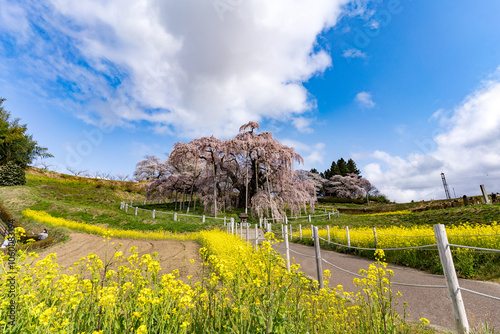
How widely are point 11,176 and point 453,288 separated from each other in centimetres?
3459

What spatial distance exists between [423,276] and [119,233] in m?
14.1

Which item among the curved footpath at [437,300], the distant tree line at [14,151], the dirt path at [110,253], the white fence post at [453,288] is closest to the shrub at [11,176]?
the distant tree line at [14,151]

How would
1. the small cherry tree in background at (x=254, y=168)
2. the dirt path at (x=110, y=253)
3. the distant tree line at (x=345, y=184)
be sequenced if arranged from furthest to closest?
the distant tree line at (x=345, y=184), the small cherry tree in background at (x=254, y=168), the dirt path at (x=110, y=253)

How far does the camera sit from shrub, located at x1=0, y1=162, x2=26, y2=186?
2338cm

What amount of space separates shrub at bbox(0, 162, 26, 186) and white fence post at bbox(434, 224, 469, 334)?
34.0 metres

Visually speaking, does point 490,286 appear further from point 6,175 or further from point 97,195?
point 6,175

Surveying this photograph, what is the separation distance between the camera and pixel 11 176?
78.2ft

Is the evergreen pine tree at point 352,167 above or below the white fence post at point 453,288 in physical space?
above

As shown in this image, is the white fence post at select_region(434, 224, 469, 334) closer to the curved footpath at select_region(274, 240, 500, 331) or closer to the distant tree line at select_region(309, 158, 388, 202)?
the curved footpath at select_region(274, 240, 500, 331)

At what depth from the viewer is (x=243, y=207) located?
2583 cm

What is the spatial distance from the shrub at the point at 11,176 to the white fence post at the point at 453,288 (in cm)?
3400

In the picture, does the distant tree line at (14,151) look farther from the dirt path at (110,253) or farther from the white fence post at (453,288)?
the white fence post at (453,288)

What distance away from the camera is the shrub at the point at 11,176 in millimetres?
23375

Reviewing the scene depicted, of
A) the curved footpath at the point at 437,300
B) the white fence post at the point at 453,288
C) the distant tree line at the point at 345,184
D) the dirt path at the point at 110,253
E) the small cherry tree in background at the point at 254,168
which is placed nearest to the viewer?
the white fence post at the point at 453,288
